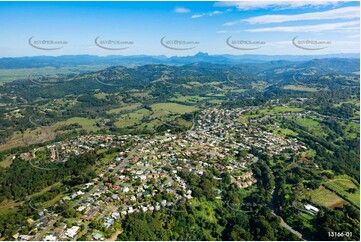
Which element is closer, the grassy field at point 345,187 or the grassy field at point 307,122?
the grassy field at point 345,187

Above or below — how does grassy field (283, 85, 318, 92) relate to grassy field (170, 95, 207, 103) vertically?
above

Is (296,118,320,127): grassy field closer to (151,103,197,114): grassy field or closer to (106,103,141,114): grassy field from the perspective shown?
(151,103,197,114): grassy field

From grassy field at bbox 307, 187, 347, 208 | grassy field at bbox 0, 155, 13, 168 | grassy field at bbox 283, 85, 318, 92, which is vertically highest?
grassy field at bbox 0, 155, 13, 168

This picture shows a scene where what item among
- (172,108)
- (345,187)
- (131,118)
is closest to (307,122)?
(345,187)

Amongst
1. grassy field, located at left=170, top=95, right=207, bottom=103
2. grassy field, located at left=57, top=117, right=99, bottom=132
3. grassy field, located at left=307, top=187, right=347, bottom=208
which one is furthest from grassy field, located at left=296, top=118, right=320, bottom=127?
grassy field, located at left=57, top=117, right=99, bottom=132

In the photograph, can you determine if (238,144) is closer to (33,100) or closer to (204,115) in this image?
(204,115)

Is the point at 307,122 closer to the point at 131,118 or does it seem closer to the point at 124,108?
the point at 131,118

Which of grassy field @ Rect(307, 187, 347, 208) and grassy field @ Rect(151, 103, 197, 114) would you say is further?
grassy field @ Rect(151, 103, 197, 114)

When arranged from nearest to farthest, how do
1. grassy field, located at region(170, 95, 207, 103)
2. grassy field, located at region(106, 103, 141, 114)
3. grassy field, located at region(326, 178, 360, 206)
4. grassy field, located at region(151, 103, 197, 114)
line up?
grassy field, located at region(326, 178, 360, 206), grassy field, located at region(151, 103, 197, 114), grassy field, located at region(106, 103, 141, 114), grassy field, located at region(170, 95, 207, 103)

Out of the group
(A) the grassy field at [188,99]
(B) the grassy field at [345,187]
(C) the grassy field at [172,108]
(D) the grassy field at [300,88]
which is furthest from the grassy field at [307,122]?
(A) the grassy field at [188,99]

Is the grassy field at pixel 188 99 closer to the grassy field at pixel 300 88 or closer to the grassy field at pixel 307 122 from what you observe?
the grassy field at pixel 300 88
